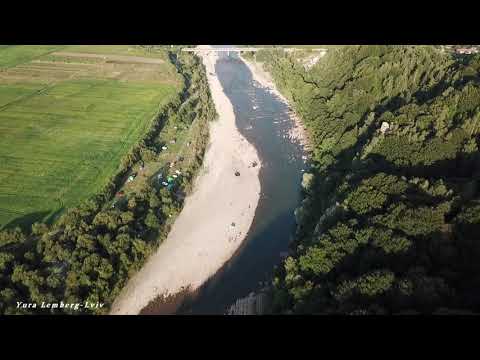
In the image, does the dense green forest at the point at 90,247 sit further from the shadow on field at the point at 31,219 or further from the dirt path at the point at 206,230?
the shadow on field at the point at 31,219

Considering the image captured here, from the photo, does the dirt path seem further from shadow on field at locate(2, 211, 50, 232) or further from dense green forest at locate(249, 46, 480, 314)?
shadow on field at locate(2, 211, 50, 232)

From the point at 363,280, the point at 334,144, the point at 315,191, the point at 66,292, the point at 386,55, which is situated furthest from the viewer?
the point at 386,55

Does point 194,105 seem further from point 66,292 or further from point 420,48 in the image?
point 66,292

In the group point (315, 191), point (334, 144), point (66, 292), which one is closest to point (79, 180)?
point (66, 292)

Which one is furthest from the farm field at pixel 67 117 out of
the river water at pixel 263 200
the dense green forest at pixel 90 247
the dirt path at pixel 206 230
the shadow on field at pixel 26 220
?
the river water at pixel 263 200

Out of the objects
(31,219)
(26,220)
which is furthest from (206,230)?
(26,220)

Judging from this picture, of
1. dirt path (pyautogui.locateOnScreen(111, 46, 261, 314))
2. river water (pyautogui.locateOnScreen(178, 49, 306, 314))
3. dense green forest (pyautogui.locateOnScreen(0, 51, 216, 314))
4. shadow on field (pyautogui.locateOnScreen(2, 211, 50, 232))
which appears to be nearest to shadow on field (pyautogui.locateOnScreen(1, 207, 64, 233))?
shadow on field (pyautogui.locateOnScreen(2, 211, 50, 232))
